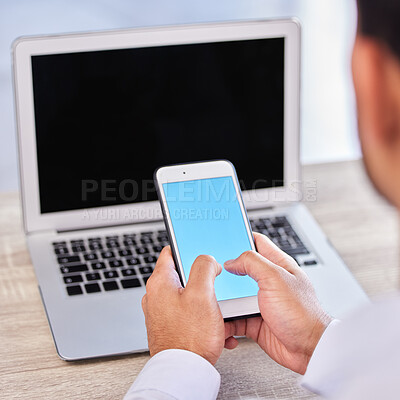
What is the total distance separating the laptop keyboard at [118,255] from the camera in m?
1.03

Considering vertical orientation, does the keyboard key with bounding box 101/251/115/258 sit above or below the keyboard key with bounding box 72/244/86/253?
below

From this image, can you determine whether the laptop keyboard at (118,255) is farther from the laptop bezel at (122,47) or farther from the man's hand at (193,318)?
the man's hand at (193,318)

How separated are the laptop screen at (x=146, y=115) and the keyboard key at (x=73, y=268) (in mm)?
130

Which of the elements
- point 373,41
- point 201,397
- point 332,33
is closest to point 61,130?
point 201,397

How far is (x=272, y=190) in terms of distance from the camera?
4.02 ft

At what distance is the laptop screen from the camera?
1.10 metres

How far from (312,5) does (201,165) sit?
109 inches

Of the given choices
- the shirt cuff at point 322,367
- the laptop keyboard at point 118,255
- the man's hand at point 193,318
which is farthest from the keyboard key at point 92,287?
the shirt cuff at point 322,367

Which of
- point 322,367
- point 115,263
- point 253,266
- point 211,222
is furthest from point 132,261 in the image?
point 322,367

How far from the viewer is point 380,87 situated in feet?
1.51

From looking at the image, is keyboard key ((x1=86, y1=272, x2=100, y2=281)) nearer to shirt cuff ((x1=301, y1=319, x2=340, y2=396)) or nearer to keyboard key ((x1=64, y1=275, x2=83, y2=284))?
keyboard key ((x1=64, y1=275, x2=83, y2=284))

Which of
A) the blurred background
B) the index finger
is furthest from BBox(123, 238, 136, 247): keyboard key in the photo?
the blurred background

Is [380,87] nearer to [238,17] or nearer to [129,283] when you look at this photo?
[129,283]

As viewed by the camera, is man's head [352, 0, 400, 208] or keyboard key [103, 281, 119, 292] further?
keyboard key [103, 281, 119, 292]
